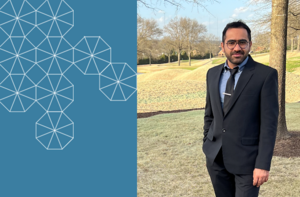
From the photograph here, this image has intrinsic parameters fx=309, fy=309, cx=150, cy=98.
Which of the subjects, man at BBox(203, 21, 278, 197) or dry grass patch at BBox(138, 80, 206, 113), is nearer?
man at BBox(203, 21, 278, 197)

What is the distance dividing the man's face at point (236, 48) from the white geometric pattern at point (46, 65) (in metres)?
0.77

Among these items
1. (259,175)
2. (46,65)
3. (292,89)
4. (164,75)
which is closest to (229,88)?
(259,175)

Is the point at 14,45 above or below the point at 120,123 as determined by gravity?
above

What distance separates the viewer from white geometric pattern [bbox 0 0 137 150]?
8.00 feet

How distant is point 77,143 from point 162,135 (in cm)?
530

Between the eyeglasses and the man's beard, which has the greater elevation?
the eyeglasses

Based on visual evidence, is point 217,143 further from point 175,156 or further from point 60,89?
point 175,156

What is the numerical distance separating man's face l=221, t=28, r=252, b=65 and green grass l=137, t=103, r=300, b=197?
8.18 feet

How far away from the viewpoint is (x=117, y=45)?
2.42 metres

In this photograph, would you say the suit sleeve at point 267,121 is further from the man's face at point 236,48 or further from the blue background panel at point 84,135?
the blue background panel at point 84,135

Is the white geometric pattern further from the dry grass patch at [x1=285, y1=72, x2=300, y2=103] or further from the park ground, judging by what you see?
the dry grass patch at [x1=285, y1=72, x2=300, y2=103]

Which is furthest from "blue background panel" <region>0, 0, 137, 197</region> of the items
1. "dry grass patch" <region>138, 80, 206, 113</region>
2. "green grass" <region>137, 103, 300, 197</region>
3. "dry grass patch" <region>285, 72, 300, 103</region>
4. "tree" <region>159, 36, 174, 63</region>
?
"tree" <region>159, 36, 174, 63</region>

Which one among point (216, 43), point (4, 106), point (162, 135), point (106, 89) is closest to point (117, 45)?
point (106, 89)

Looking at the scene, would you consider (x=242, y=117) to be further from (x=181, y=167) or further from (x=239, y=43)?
(x=181, y=167)
